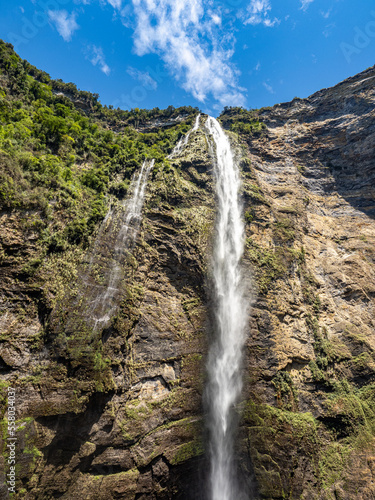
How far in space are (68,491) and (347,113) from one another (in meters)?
36.4

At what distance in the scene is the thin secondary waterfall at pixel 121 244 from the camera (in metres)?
11.4

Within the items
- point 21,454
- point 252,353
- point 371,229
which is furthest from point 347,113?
point 21,454

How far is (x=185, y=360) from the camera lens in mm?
13156

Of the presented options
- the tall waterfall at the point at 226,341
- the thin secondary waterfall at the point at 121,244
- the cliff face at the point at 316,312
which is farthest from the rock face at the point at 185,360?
the tall waterfall at the point at 226,341

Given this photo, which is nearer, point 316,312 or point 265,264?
point 316,312

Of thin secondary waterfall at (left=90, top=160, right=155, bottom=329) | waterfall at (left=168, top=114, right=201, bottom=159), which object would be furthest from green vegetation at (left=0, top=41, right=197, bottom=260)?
waterfall at (left=168, top=114, right=201, bottom=159)

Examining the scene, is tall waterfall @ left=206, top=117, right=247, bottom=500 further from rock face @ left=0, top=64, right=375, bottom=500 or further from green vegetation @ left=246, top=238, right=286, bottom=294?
green vegetation @ left=246, top=238, right=286, bottom=294

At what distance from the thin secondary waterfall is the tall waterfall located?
5.50m

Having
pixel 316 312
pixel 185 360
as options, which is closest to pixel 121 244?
pixel 185 360

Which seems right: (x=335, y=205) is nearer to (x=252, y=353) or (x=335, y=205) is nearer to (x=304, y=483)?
(x=252, y=353)

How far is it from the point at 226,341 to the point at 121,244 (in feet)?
26.0

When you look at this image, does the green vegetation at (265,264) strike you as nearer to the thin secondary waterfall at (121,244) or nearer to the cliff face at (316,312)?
the cliff face at (316,312)

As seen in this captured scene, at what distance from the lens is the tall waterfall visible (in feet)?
39.4

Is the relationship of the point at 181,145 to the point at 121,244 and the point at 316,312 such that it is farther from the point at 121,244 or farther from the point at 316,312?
the point at 316,312
